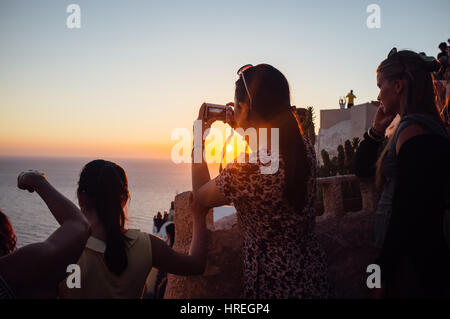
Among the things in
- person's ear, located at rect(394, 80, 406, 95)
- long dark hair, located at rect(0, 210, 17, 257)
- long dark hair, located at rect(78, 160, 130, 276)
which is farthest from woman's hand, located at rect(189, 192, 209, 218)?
person's ear, located at rect(394, 80, 406, 95)

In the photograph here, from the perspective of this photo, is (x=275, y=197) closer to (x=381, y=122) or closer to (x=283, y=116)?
(x=283, y=116)

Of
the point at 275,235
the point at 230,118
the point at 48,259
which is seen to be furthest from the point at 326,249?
the point at 48,259

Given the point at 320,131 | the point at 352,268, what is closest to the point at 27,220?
the point at 320,131

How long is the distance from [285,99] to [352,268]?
297cm

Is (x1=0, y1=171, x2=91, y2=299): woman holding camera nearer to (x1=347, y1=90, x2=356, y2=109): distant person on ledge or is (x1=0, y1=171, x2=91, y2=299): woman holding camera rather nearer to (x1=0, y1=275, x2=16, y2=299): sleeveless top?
(x1=0, y1=275, x2=16, y2=299): sleeveless top

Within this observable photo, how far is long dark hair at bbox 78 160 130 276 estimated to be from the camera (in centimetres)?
186

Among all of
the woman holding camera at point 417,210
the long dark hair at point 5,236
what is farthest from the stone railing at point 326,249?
the long dark hair at point 5,236

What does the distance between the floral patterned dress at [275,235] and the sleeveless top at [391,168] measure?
0.39 meters

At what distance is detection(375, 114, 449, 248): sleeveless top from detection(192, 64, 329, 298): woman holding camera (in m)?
0.39

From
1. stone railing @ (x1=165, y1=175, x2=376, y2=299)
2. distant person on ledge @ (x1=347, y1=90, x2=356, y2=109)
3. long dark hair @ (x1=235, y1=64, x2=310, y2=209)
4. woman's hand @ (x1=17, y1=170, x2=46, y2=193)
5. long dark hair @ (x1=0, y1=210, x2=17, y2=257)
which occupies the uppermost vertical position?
distant person on ledge @ (x1=347, y1=90, x2=356, y2=109)

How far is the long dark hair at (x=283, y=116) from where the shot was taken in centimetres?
179

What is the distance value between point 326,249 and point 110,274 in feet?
10.9
